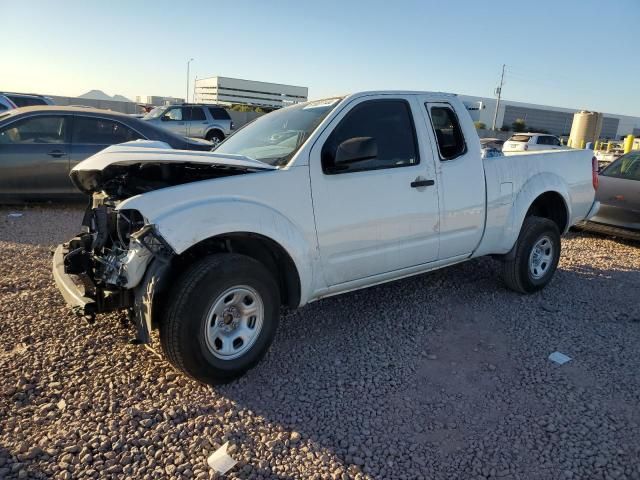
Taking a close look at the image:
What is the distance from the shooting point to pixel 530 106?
90875 mm

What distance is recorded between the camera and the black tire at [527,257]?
16.7ft

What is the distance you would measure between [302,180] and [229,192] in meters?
0.54

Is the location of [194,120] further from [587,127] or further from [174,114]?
[587,127]

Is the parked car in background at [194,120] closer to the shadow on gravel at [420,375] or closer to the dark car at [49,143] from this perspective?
the dark car at [49,143]

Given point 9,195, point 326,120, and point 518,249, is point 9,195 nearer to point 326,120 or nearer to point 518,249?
point 326,120

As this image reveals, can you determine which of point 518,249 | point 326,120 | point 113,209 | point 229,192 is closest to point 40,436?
point 113,209

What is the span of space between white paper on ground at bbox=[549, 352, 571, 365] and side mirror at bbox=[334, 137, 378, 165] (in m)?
2.09

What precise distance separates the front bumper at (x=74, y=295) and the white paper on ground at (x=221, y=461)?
3.94 ft

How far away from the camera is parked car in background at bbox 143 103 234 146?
18.6 metres

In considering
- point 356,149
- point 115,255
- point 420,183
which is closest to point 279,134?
point 356,149

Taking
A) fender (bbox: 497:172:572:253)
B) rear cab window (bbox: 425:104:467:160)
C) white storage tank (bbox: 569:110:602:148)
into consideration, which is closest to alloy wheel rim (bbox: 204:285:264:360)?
rear cab window (bbox: 425:104:467:160)

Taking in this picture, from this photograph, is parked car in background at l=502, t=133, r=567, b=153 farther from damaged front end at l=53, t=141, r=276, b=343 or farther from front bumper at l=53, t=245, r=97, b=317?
front bumper at l=53, t=245, r=97, b=317

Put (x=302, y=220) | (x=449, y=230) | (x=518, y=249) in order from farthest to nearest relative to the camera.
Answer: (x=518, y=249) < (x=449, y=230) < (x=302, y=220)

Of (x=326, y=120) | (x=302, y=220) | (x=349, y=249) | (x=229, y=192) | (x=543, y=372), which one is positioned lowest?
(x=543, y=372)
